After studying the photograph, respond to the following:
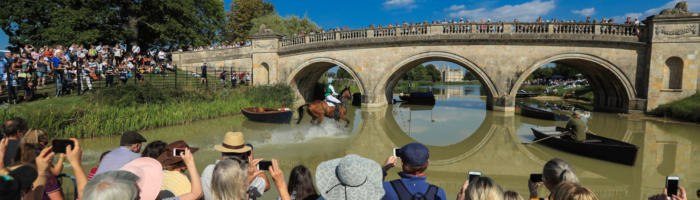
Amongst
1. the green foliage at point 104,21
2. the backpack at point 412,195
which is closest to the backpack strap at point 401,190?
the backpack at point 412,195

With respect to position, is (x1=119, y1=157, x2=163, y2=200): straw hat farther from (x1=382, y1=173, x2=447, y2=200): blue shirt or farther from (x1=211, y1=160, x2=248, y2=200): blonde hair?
(x1=382, y1=173, x2=447, y2=200): blue shirt

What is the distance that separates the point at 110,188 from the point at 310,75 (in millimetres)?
20356

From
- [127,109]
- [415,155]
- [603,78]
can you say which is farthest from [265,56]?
[415,155]

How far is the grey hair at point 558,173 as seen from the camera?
235 centimetres

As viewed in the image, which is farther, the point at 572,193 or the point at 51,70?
the point at 51,70

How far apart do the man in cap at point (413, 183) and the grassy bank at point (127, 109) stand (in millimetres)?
9659

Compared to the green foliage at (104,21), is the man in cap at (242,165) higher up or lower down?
lower down

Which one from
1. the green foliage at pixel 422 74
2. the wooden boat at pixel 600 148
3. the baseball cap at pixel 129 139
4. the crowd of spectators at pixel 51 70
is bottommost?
the wooden boat at pixel 600 148

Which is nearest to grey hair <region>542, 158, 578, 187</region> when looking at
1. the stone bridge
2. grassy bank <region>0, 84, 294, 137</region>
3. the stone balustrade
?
grassy bank <region>0, 84, 294, 137</region>

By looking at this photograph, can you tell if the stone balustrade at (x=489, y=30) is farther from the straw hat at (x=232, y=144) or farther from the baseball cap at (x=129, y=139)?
the baseball cap at (x=129, y=139)

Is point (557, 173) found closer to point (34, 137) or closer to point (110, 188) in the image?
point (110, 188)

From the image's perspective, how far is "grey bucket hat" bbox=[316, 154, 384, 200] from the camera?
189 cm

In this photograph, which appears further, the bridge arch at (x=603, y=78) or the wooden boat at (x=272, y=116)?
the bridge arch at (x=603, y=78)

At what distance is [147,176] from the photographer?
203 centimetres
